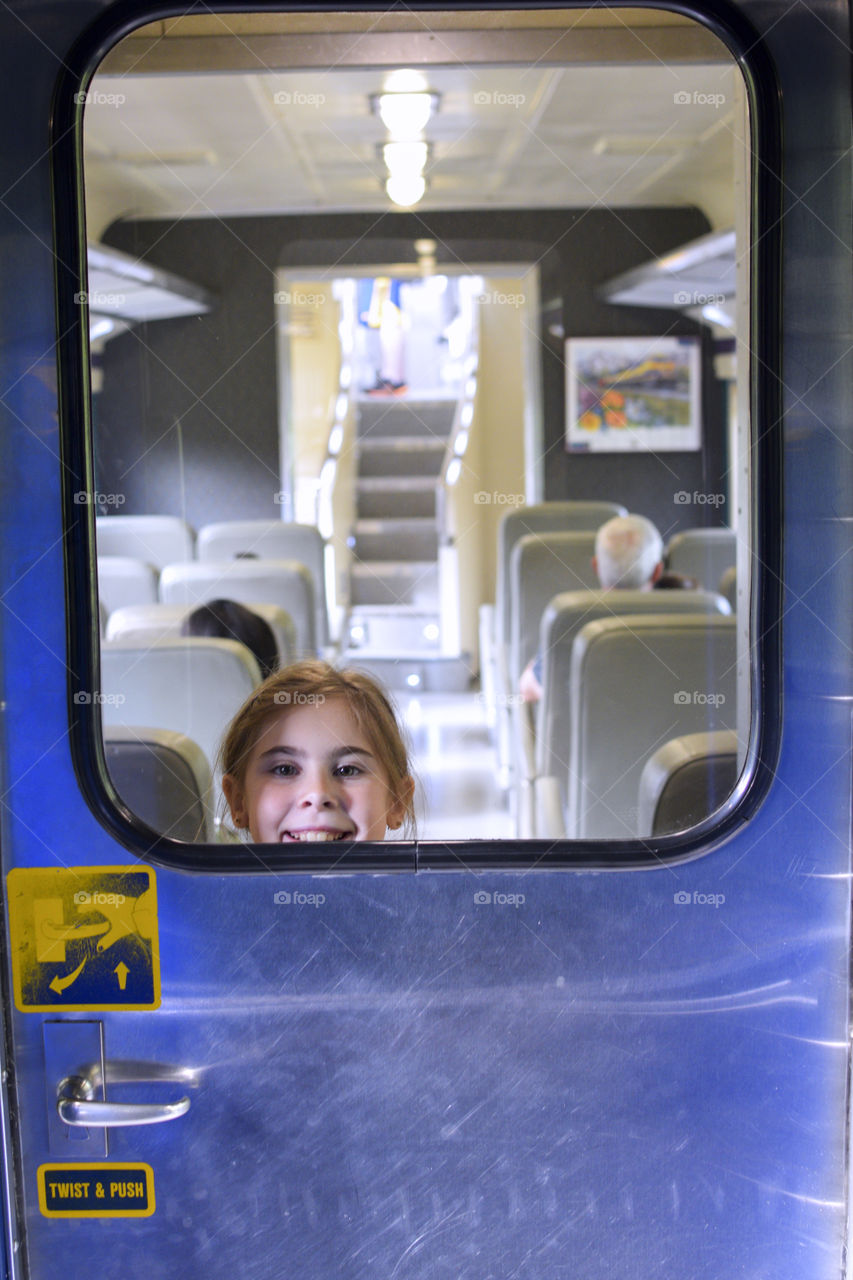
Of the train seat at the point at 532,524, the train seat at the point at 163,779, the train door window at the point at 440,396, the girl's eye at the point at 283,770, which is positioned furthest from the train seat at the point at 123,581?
the train seat at the point at 532,524

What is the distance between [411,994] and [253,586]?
1.61 ft

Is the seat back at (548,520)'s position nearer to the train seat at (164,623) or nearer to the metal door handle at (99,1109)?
the train seat at (164,623)

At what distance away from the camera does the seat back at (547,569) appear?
144cm

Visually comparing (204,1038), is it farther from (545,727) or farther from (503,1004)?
(545,727)

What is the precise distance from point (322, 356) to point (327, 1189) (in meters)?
0.95

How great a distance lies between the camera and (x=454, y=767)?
1.44 metres

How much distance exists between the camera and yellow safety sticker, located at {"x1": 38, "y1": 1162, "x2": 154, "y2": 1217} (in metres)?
1.43

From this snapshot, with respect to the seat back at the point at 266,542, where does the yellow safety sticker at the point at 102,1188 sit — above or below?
below

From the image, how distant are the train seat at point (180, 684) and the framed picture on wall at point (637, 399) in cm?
47

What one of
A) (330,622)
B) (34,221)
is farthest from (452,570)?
(34,221)

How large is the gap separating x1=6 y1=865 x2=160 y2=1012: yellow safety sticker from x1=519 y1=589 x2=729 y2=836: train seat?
0.43 metres

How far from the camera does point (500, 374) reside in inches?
57.8

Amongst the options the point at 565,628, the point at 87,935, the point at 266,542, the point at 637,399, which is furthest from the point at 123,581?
the point at 637,399

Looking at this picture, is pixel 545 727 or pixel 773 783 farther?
pixel 545 727
